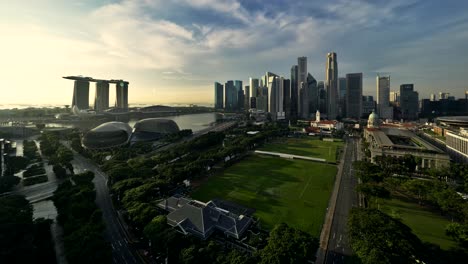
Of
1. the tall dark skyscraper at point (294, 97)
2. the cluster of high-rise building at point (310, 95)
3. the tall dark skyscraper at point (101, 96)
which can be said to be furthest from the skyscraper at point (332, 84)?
the tall dark skyscraper at point (101, 96)

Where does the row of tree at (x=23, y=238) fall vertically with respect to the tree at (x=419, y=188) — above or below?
below

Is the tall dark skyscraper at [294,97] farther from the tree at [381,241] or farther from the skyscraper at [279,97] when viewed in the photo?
the tree at [381,241]

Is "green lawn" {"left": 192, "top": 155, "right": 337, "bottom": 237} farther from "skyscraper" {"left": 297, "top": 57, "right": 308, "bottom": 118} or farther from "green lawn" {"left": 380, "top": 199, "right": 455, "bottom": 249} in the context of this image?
"skyscraper" {"left": 297, "top": 57, "right": 308, "bottom": 118}

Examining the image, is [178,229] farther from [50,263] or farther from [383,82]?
[383,82]

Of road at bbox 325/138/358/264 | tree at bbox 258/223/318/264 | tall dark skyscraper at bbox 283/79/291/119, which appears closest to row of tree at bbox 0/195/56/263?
tree at bbox 258/223/318/264

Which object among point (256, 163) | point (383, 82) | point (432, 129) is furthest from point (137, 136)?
point (383, 82)
